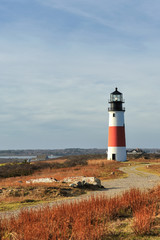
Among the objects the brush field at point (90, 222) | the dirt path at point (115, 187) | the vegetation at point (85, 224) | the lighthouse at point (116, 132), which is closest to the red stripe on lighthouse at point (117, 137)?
the lighthouse at point (116, 132)

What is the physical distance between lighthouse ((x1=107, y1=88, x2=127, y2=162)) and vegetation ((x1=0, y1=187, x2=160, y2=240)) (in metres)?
36.8

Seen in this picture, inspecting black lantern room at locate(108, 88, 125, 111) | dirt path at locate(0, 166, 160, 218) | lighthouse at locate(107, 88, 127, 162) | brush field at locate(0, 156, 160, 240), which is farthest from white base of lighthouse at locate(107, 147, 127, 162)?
brush field at locate(0, 156, 160, 240)

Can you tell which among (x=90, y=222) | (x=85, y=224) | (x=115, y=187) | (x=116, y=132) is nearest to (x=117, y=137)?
(x=116, y=132)

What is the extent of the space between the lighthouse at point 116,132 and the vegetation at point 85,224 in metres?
36.8

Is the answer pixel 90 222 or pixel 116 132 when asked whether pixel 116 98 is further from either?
pixel 90 222

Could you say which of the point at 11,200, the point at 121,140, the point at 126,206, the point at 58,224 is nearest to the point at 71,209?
the point at 58,224

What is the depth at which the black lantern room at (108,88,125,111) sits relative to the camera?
4925 centimetres

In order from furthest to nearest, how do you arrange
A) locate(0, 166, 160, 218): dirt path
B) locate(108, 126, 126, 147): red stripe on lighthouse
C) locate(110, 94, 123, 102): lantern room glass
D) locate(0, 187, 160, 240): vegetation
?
1. locate(110, 94, 123, 102): lantern room glass
2. locate(108, 126, 126, 147): red stripe on lighthouse
3. locate(0, 166, 160, 218): dirt path
4. locate(0, 187, 160, 240): vegetation

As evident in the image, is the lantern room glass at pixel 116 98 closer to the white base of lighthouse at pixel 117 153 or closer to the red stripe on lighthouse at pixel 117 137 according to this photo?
the red stripe on lighthouse at pixel 117 137

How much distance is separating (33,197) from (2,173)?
70.7ft

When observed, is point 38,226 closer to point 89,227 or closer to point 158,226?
point 89,227

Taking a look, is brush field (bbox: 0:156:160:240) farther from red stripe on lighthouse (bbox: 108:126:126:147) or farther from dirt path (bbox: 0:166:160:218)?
red stripe on lighthouse (bbox: 108:126:126:147)

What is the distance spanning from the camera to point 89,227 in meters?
8.02

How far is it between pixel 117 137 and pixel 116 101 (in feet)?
19.7
